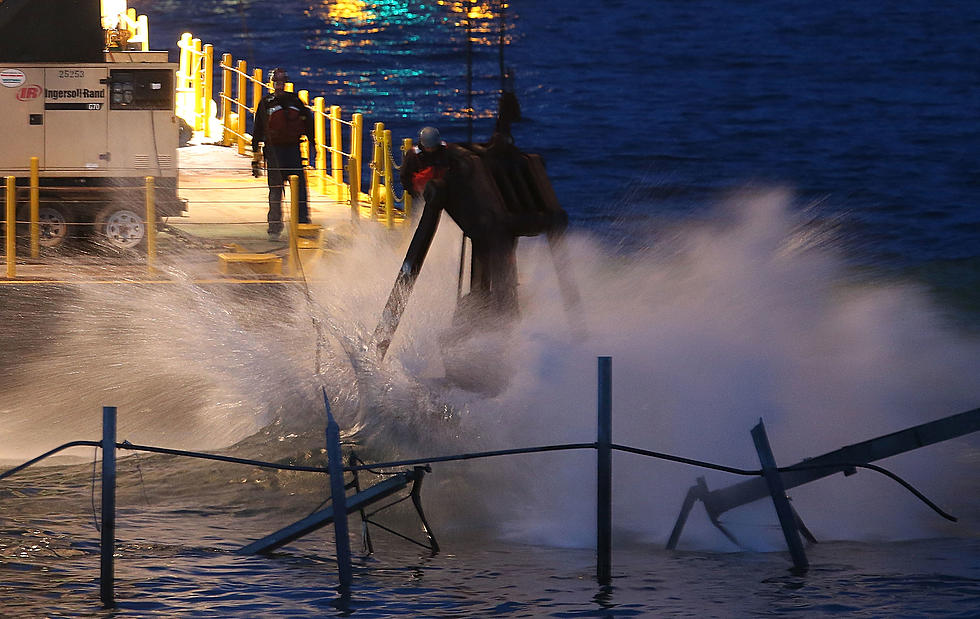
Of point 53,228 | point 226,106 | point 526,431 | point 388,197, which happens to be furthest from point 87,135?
point 226,106

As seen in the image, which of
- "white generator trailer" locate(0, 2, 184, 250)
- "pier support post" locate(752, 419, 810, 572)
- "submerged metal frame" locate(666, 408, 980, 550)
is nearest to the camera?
"pier support post" locate(752, 419, 810, 572)

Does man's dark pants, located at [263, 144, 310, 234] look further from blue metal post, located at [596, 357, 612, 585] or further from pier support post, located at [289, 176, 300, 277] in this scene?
blue metal post, located at [596, 357, 612, 585]

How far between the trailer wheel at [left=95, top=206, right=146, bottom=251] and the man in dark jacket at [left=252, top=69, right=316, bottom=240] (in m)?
1.73

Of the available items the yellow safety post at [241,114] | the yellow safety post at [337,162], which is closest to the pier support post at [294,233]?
the yellow safety post at [337,162]

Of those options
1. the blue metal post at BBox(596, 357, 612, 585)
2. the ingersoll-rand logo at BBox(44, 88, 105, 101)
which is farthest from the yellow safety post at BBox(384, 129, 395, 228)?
the blue metal post at BBox(596, 357, 612, 585)

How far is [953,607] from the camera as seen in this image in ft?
32.6

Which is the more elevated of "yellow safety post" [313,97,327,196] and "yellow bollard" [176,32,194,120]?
"yellow bollard" [176,32,194,120]

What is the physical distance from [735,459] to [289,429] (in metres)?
4.37

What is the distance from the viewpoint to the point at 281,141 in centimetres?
1883

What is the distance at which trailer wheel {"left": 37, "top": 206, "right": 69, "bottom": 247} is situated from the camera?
17797 millimetres

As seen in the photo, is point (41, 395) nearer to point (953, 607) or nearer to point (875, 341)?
point (953, 607)

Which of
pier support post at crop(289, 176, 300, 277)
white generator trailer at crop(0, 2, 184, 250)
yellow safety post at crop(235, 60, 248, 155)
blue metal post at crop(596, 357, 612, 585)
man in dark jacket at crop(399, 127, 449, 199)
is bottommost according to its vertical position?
blue metal post at crop(596, 357, 612, 585)

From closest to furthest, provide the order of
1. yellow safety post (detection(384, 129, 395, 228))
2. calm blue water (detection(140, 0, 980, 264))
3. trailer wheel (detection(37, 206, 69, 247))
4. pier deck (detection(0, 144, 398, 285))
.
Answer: pier deck (detection(0, 144, 398, 285)) → trailer wheel (detection(37, 206, 69, 247)) → yellow safety post (detection(384, 129, 395, 228)) → calm blue water (detection(140, 0, 980, 264))

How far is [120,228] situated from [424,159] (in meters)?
6.38
